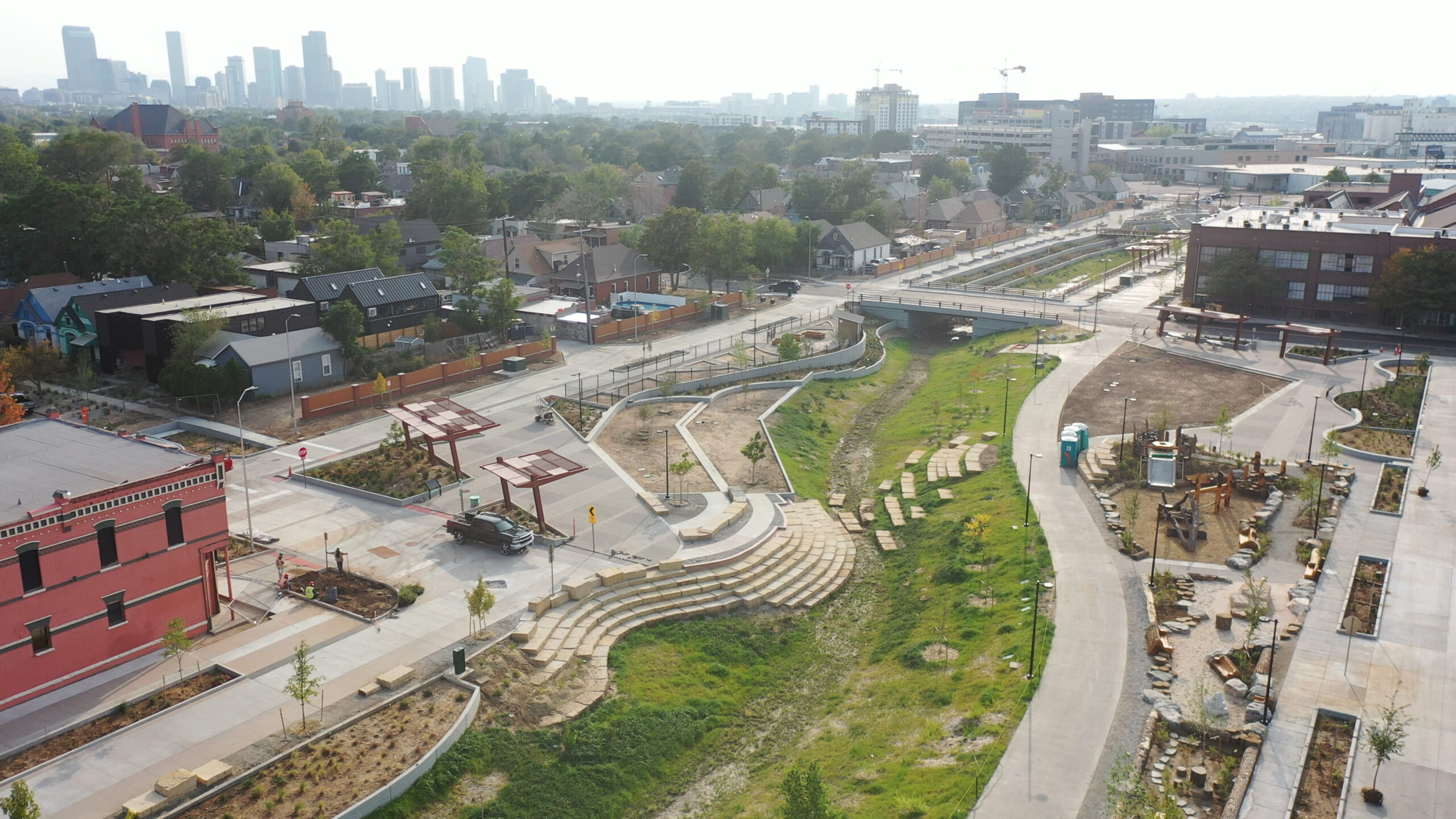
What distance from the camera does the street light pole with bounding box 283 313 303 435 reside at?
48.7m

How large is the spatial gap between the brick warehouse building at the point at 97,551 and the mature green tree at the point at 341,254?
3853 centimetres

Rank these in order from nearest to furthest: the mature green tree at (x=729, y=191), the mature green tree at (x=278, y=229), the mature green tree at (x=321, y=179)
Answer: the mature green tree at (x=278, y=229) → the mature green tree at (x=321, y=179) → the mature green tree at (x=729, y=191)

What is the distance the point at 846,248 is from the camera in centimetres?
9506

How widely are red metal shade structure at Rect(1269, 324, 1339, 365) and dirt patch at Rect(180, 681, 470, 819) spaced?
170 feet

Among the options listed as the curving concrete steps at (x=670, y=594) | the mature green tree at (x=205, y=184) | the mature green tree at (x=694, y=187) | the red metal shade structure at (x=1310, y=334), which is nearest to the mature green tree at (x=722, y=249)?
the red metal shade structure at (x=1310, y=334)

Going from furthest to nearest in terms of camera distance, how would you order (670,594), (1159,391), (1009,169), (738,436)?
(1009,169)
(1159,391)
(738,436)
(670,594)

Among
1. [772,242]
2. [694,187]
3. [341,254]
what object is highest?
[694,187]

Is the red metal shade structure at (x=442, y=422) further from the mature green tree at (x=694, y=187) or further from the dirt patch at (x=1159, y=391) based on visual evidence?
the mature green tree at (x=694, y=187)

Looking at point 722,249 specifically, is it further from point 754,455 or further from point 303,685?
point 303,685

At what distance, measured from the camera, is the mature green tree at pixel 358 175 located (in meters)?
120

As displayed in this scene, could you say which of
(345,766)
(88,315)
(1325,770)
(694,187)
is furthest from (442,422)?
(694,187)

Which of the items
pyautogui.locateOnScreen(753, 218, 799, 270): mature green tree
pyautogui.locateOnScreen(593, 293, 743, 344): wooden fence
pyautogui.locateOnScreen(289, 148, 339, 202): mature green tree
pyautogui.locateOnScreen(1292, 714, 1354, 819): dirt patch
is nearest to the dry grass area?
pyautogui.locateOnScreen(1292, 714, 1354, 819): dirt patch

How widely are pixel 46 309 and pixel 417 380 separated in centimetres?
2437

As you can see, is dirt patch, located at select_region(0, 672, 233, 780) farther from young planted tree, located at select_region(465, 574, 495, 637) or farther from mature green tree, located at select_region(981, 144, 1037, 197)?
mature green tree, located at select_region(981, 144, 1037, 197)
